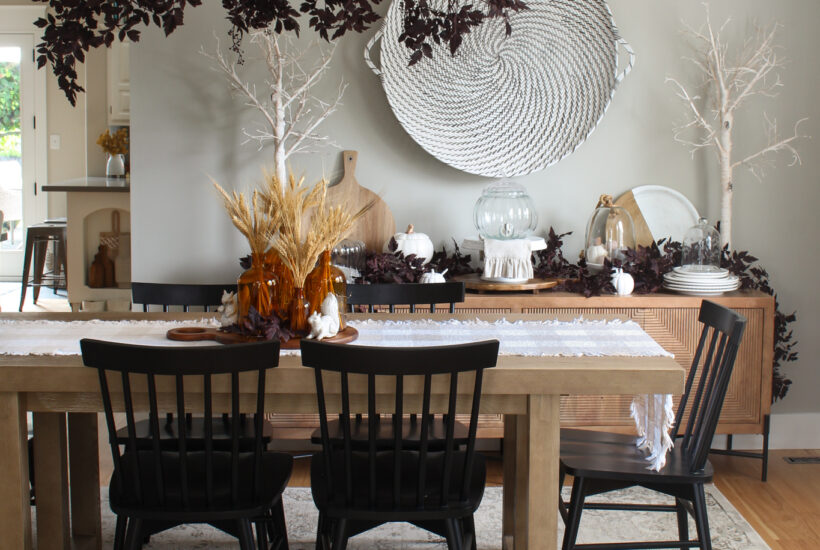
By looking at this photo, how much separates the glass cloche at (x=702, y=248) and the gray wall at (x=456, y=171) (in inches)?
12.0

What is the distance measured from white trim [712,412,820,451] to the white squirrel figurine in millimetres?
2199

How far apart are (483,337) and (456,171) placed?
4.65ft

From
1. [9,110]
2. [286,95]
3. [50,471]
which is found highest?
[9,110]

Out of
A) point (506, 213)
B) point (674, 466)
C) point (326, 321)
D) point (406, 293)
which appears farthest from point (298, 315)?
point (506, 213)

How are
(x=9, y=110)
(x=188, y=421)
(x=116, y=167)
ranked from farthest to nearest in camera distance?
(x=9, y=110)
(x=116, y=167)
(x=188, y=421)

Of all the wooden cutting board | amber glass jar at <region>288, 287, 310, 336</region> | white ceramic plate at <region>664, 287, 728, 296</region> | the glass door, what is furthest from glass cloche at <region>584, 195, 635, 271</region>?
the glass door

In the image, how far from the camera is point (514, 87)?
360 cm

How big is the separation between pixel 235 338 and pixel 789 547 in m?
1.88

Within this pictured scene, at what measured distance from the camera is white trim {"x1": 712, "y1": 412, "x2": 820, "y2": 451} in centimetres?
372

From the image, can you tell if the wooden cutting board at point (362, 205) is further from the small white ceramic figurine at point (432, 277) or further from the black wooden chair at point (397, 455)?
the black wooden chair at point (397, 455)

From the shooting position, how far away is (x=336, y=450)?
234 cm

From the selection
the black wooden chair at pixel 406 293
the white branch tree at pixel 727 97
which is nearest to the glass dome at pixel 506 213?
the black wooden chair at pixel 406 293

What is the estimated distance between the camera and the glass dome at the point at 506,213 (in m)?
3.44

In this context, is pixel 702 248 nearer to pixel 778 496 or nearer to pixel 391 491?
pixel 778 496
